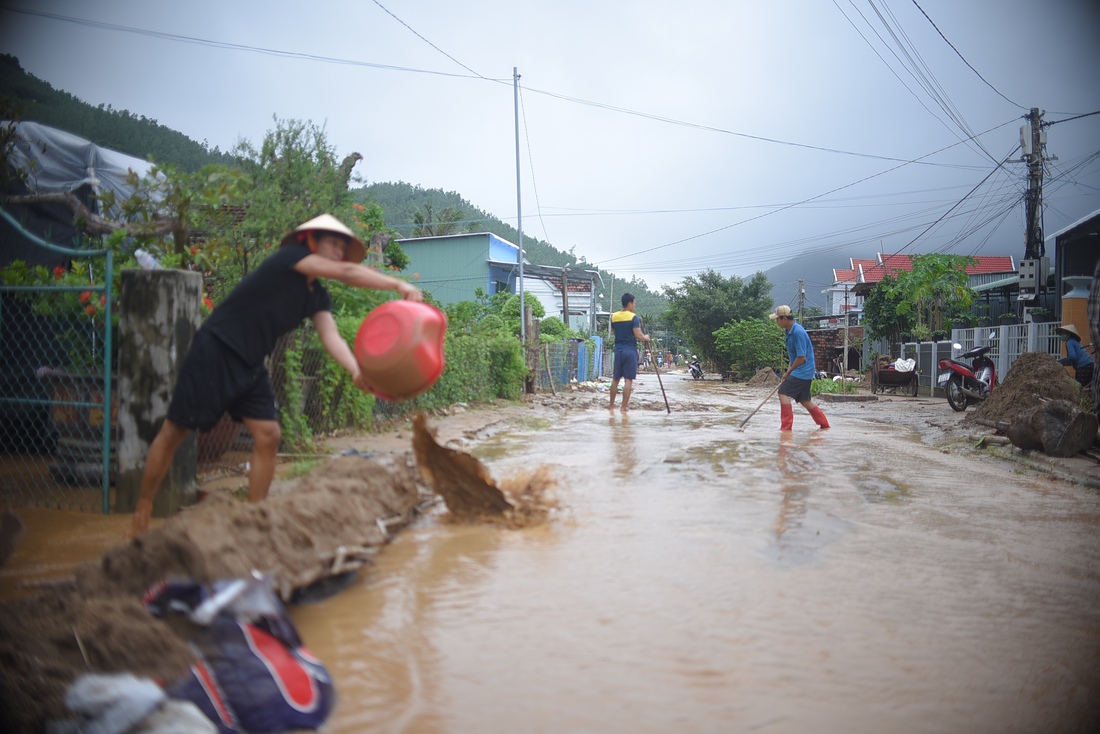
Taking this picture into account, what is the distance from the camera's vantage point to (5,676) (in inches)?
74.8

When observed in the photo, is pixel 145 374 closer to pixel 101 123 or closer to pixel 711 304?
pixel 101 123

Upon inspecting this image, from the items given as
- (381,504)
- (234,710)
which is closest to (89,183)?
(381,504)

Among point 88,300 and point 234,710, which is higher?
point 88,300

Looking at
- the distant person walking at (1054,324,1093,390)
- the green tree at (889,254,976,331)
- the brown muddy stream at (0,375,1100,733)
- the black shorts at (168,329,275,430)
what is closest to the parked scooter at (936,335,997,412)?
the distant person walking at (1054,324,1093,390)

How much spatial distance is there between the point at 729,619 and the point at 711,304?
1389 inches

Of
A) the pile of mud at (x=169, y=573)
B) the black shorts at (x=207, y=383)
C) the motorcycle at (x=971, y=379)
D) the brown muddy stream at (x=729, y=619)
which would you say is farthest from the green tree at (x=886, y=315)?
the black shorts at (x=207, y=383)

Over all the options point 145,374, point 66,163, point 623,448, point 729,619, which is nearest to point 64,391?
point 145,374

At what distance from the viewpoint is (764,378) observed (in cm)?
2898

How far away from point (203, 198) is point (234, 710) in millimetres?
4917

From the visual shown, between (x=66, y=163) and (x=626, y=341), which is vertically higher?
(x=66, y=163)

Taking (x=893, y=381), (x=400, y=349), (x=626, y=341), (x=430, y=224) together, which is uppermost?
(x=430, y=224)

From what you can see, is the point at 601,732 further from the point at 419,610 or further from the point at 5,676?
the point at 5,676

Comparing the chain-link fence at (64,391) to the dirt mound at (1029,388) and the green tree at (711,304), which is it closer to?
the dirt mound at (1029,388)

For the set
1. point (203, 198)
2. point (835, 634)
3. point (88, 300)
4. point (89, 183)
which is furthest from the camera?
point (89, 183)
